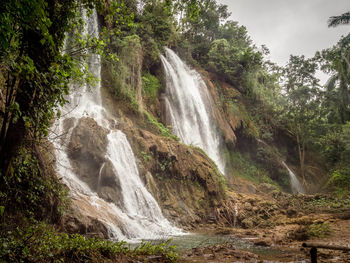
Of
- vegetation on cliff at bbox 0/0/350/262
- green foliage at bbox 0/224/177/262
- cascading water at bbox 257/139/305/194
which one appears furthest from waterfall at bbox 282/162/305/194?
green foliage at bbox 0/224/177/262

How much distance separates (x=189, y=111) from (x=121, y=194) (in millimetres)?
11994

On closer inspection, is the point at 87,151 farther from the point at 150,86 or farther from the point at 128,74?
the point at 150,86

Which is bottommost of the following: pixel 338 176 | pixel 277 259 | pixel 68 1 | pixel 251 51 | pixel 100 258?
pixel 277 259

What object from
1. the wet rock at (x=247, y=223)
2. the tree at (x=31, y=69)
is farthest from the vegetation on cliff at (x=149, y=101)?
the wet rock at (x=247, y=223)

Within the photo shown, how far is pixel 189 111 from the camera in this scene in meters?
20.8

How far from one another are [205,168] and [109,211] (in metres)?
7.36

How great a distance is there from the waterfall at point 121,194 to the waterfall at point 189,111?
23.7 feet

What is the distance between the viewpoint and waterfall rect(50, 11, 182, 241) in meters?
8.12

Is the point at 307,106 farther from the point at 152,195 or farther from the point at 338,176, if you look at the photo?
the point at 152,195

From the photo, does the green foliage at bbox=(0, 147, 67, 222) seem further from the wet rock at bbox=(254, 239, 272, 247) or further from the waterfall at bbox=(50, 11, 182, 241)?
the wet rock at bbox=(254, 239, 272, 247)

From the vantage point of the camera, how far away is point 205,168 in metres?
14.8

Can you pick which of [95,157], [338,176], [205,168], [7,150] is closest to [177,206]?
[205,168]

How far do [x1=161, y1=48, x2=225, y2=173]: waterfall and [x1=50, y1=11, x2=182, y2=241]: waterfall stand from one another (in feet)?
23.7

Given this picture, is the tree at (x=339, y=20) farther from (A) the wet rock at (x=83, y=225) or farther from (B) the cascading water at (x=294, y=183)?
(A) the wet rock at (x=83, y=225)
